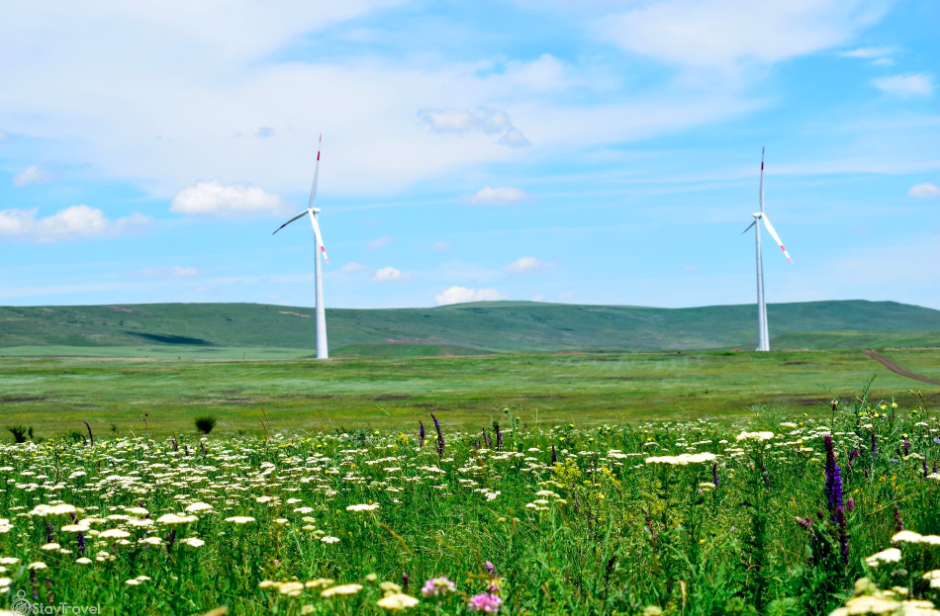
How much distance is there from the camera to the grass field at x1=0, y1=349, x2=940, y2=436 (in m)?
38.0

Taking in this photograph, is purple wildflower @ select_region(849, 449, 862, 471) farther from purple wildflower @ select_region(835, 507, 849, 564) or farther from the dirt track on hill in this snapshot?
the dirt track on hill

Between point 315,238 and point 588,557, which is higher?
point 315,238

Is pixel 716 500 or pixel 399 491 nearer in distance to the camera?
pixel 716 500

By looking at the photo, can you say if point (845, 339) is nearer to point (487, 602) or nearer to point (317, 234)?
point (317, 234)

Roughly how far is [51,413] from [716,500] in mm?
42785

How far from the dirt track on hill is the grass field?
1.18m

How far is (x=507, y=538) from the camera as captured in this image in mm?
8328

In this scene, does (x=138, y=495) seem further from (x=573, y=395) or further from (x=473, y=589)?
(x=573, y=395)

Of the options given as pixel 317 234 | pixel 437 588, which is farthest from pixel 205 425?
pixel 317 234

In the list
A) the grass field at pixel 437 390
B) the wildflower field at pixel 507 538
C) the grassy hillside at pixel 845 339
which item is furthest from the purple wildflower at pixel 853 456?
the grassy hillside at pixel 845 339

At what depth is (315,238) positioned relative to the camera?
90125 mm

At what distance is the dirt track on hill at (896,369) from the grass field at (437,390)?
1.18 metres

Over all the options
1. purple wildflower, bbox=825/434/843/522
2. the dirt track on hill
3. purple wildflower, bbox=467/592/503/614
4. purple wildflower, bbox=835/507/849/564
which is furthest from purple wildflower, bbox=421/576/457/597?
the dirt track on hill

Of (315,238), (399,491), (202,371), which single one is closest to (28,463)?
(399,491)
